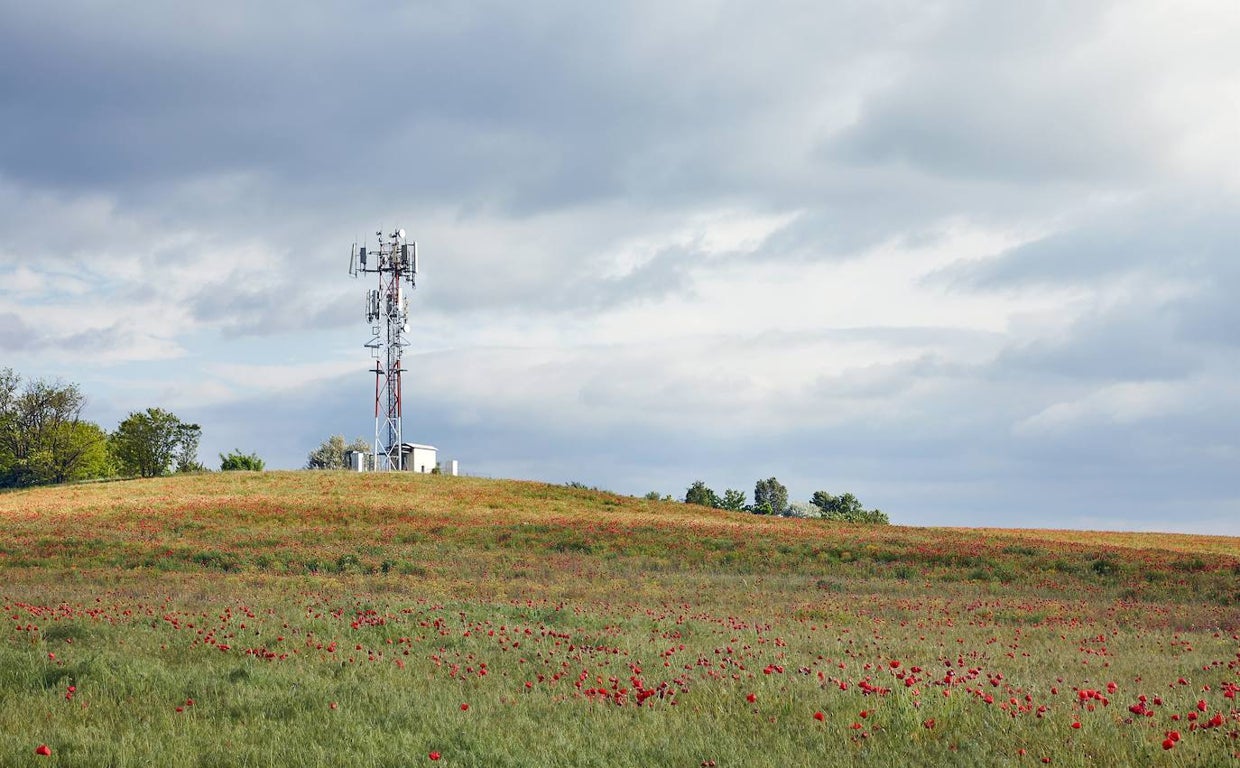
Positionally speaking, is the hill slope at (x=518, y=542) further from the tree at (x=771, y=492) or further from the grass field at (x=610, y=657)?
the tree at (x=771, y=492)

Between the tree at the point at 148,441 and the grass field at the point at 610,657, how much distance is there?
57548mm

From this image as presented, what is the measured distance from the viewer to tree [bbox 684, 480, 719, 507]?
95062mm

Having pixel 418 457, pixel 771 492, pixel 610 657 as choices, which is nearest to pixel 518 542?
pixel 610 657

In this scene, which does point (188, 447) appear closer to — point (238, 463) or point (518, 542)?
point (238, 463)

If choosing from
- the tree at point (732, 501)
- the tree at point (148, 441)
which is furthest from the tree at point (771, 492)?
the tree at point (148, 441)

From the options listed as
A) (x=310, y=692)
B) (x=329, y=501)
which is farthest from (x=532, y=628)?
(x=329, y=501)

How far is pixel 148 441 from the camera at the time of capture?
92.8m

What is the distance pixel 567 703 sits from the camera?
1105cm

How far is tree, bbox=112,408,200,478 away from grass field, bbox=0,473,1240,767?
57.5m

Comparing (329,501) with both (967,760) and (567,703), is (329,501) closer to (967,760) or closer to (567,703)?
(567,703)

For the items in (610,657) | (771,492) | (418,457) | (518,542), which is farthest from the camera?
(771,492)

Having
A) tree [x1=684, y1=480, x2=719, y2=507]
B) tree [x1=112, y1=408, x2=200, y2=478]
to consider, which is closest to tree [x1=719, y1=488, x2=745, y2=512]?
tree [x1=684, y1=480, x2=719, y2=507]

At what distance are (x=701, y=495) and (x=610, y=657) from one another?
82.3m

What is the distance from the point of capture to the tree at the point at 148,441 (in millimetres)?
92375
